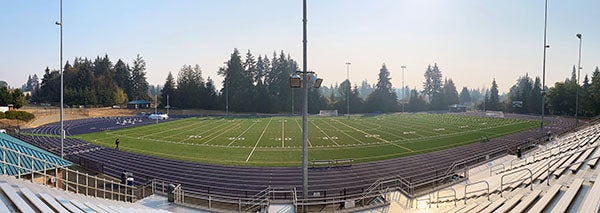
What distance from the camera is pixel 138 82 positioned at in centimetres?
10356

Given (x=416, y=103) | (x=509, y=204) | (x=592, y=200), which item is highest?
(x=416, y=103)

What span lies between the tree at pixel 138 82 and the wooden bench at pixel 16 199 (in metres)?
104

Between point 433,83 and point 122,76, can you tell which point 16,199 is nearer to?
point 122,76

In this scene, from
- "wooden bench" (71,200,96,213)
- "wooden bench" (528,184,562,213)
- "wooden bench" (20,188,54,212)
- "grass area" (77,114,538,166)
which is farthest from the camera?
"grass area" (77,114,538,166)

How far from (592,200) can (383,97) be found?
9156 centimetres

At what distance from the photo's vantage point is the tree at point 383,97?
95.6 m

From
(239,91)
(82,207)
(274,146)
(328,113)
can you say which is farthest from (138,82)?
(82,207)

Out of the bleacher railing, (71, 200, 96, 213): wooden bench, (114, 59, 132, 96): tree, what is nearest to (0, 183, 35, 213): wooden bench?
the bleacher railing

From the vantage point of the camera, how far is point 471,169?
1966 centimetres

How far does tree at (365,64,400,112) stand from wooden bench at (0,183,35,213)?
9143cm

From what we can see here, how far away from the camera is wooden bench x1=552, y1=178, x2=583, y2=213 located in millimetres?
7935

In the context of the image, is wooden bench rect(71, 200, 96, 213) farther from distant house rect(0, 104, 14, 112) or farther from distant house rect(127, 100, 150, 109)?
distant house rect(127, 100, 150, 109)

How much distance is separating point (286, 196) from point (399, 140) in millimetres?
21799

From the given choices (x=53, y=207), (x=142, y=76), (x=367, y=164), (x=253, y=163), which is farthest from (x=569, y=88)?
(x=142, y=76)
